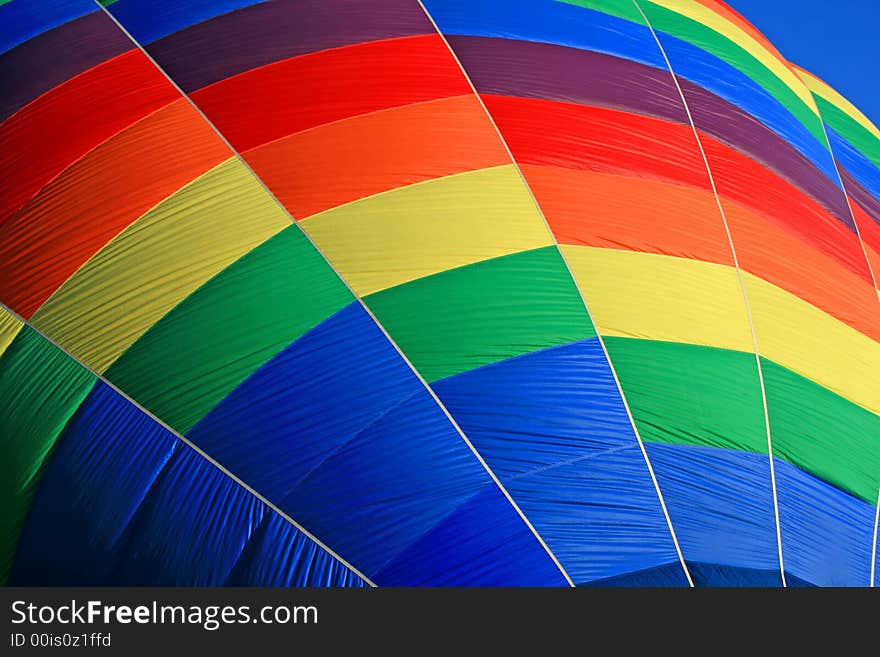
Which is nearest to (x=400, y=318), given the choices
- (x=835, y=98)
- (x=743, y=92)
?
(x=743, y=92)

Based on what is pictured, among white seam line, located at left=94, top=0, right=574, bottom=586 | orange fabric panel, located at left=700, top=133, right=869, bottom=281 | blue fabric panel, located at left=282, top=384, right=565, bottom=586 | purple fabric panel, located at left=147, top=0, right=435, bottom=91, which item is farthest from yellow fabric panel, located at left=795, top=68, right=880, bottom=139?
blue fabric panel, located at left=282, top=384, right=565, bottom=586

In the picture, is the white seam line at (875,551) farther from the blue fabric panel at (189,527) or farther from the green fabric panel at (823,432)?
the blue fabric panel at (189,527)

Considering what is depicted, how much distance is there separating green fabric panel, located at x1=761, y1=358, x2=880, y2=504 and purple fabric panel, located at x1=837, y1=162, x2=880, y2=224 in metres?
2.02

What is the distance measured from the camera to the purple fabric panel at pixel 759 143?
17.4 feet

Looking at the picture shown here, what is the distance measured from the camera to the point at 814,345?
443cm

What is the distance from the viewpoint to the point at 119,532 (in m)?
3.78

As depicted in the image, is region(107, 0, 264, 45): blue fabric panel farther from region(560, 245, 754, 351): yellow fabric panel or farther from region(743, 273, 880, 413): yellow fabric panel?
region(743, 273, 880, 413): yellow fabric panel

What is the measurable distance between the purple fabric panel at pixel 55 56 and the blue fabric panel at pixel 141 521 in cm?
174

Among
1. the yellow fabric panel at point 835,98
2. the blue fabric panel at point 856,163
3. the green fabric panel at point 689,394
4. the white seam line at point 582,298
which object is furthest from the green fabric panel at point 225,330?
the yellow fabric panel at point 835,98

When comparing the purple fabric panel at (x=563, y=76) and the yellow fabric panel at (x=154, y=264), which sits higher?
the purple fabric panel at (x=563, y=76)

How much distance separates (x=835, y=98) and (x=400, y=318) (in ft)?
16.3

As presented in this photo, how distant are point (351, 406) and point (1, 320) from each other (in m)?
1.61

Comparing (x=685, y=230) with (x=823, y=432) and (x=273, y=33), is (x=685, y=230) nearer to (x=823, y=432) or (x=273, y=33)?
(x=823, y=432)

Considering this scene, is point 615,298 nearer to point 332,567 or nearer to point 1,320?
point 332,567
